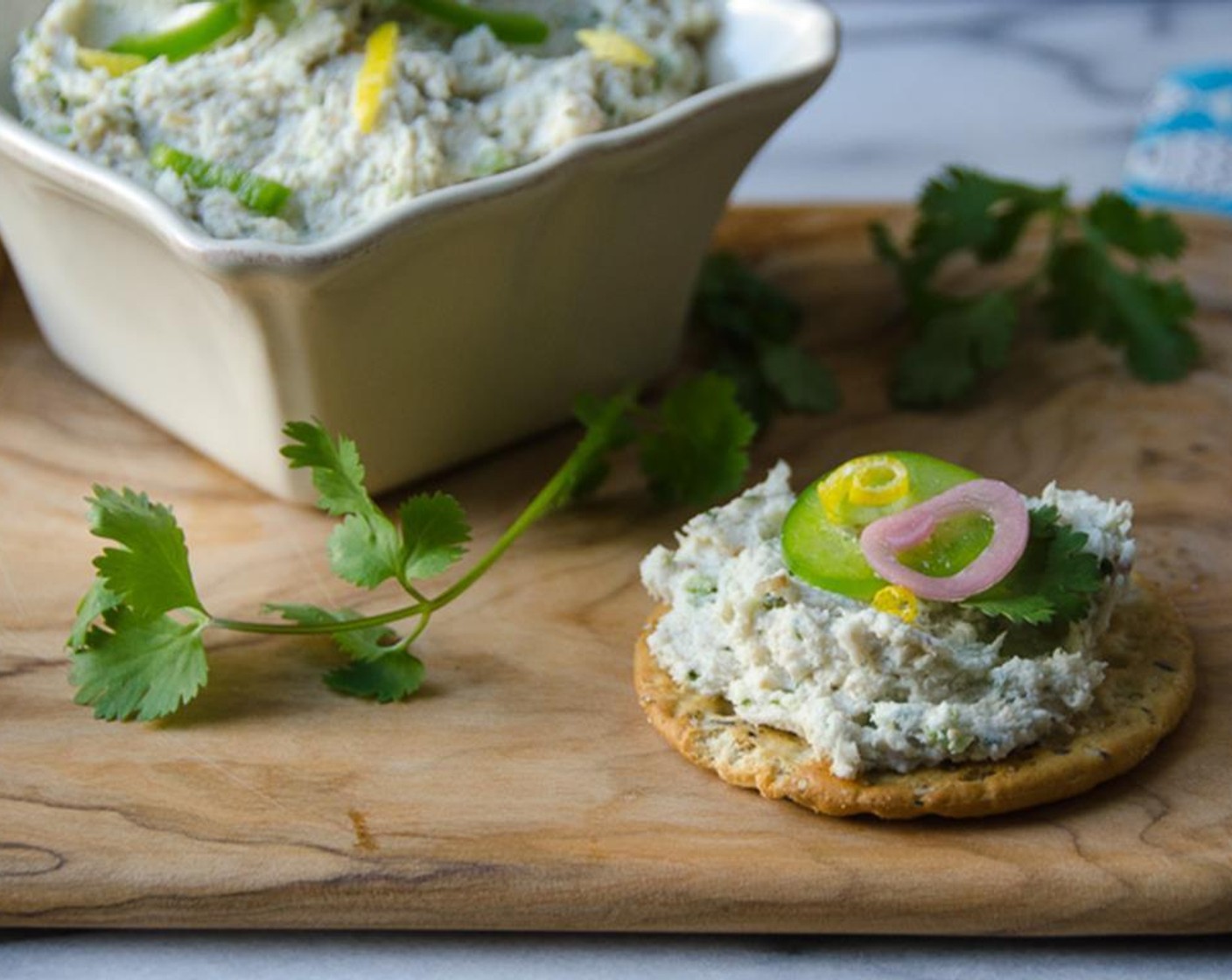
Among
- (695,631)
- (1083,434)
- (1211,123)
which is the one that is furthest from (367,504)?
(1211,123)

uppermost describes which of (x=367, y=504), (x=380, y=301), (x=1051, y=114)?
(x=380, y=301)

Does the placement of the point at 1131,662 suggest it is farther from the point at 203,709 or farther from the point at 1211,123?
the point at 1211,123

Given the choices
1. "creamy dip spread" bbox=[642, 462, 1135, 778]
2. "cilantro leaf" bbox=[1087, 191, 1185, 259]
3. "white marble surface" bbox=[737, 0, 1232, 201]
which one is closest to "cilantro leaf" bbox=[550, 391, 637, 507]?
"creamy dip spread" bbox=[642, 462, 1135, 778]

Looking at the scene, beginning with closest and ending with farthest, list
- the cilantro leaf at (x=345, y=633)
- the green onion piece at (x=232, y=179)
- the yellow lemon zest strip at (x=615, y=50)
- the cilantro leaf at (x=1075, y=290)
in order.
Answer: the cilantro leaf at (x=345, y=633) < the green onion piece at (x=232, y=179) < the yellow lemon zest strip at (x=615, y=50) < the cilantro leaf at (x=1075, y=290)

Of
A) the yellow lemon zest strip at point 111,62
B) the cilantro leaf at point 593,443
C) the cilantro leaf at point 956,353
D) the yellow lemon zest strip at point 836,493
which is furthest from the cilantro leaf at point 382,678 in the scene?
the cilantro leaf at point 956,353

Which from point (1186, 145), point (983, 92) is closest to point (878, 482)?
point (1186, 145)

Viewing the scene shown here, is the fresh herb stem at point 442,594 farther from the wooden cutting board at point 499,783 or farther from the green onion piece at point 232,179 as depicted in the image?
the green onion piece at point 232,179

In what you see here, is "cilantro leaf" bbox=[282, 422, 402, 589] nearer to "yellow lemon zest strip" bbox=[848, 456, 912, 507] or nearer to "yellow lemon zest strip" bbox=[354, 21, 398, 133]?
"yellow lemon zest strip" bbox=[354, 21, 398, 133]

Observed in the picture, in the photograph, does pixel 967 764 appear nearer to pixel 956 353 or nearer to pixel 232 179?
pixel 956 353
